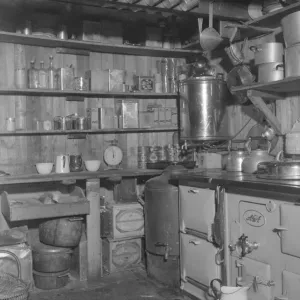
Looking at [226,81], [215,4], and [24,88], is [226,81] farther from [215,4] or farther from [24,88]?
[24,88]

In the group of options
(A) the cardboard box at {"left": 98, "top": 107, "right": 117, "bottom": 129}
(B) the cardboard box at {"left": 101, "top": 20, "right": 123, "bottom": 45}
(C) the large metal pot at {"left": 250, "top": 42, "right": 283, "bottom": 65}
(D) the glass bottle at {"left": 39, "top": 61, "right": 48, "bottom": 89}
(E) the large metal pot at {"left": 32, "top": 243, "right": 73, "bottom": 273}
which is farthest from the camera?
(B) the cardboard box at {"left": 101, "top": 20, "right": 123, "bottom": 45}

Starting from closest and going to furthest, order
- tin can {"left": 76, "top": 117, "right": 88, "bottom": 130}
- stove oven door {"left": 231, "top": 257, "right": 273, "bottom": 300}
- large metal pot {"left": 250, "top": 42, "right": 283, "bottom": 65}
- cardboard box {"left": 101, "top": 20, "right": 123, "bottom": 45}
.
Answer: stove oven door {"left": 231, "top": 257, "right": 273, "bottom": 300} < large metal pot {"left": 250, "top": 42, "right": 283, "bottom": 65} < tin can {"left": 76, "top": 117, "right": 88, "bottom": 130} < cardboard box {"left": 101, "top": 20, "right": 123, "bottom": 45}

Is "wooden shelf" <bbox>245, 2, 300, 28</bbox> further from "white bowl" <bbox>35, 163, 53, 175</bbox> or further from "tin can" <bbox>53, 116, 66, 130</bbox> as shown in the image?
"white bowl" <bbox>35, 163, 53, 175</bbox>

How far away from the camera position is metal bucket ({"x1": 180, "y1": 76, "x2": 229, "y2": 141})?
3582 mm

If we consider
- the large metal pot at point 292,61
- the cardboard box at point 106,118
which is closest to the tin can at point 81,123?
the cardboard box at point 106,118

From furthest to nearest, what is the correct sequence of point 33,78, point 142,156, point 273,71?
point 142,156 < point 33,78 < point 273,71

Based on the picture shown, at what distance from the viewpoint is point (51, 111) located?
3.87 metres

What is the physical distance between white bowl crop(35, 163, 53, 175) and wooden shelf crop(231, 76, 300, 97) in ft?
5.15

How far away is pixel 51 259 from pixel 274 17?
233 centimetres

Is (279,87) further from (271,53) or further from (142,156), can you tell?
(142,156)

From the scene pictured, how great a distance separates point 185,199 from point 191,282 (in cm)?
55

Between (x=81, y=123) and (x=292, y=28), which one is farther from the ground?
(x=292, y=28)

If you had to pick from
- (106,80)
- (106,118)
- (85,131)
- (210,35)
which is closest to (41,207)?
(85,131)

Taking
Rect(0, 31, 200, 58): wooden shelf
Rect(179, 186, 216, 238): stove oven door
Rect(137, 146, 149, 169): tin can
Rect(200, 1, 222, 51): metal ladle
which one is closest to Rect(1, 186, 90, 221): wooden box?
Rect(137, 146, 149, 169): tin can
